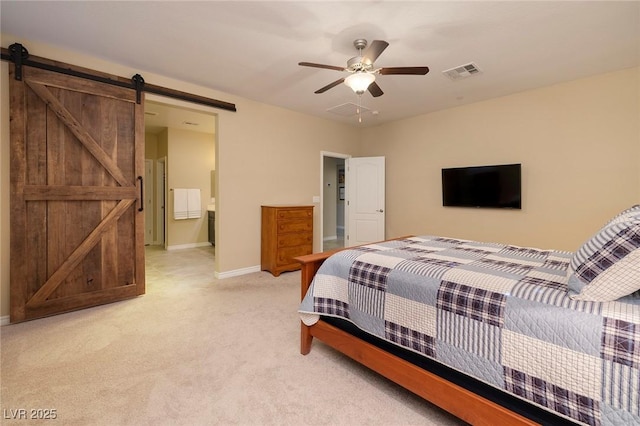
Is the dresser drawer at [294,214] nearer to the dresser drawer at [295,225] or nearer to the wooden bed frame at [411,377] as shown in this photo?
the dresser drawer at [295,225]

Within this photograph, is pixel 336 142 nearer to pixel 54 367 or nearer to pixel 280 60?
pixel 280 60

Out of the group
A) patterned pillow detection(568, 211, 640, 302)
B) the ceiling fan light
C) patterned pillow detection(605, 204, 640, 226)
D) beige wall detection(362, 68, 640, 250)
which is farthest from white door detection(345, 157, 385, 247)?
patterned pillow detection(568, 211, 640, 302)

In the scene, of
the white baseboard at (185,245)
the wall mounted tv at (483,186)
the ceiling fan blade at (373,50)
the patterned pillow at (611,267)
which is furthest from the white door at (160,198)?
the patterned pillow at (611,267)

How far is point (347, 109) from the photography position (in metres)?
4.72

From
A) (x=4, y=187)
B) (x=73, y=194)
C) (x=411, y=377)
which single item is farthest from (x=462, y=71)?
(x=4, y=187)

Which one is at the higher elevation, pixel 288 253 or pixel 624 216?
pixel 624 216

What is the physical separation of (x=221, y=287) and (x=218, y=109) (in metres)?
2.45

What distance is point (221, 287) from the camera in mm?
3697

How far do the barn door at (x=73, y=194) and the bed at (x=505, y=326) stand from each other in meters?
2.54

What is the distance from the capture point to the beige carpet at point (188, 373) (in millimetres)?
1546

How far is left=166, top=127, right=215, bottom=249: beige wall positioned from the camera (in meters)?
6.18

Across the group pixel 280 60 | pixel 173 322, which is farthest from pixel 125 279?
pixel 280 60

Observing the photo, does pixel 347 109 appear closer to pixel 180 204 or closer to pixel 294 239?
pixel 294 239

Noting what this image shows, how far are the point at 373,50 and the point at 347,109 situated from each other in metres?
2.63
